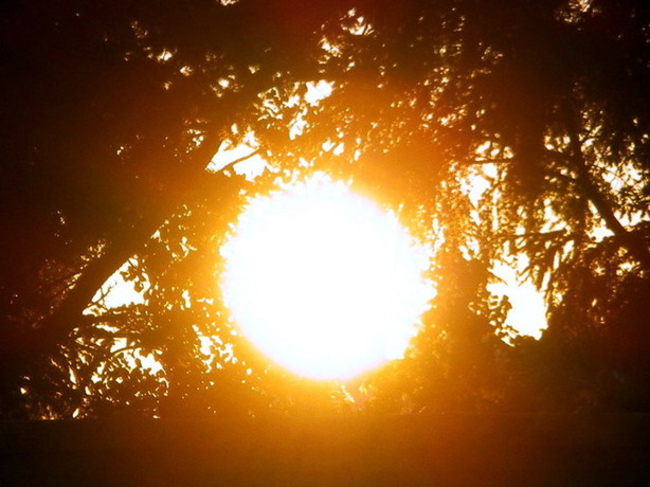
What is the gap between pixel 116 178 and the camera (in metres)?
11.2

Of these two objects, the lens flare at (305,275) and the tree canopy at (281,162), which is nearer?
the tree canopy at (281,162)

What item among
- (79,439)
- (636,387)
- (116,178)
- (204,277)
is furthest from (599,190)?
(79,439)

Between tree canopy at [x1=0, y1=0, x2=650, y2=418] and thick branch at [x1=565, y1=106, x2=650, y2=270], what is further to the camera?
thick branch at [x1=565, y1=106, x2=650, y2=270]

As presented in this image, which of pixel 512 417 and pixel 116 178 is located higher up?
pixel 116 178

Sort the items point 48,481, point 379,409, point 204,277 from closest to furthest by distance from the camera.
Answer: point 48,481 < point 204,277 < point 379,409

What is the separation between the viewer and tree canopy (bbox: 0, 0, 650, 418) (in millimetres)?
9375

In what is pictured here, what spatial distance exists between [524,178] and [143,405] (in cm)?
865

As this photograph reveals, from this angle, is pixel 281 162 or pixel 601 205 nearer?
pixel 281 162

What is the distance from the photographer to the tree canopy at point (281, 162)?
9.38m

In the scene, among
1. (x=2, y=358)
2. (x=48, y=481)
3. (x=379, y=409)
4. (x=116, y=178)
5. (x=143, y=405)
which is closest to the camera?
(x=48, y=481)

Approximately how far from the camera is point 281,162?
48.7ft

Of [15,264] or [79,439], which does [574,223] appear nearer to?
[15,264]

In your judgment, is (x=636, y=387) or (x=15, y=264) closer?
(x=15, y=264)

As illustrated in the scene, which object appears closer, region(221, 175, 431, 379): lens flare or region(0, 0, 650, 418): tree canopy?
region(0, 0, 650, 418): tree canopy
